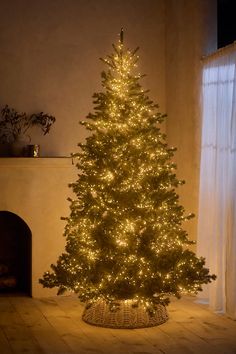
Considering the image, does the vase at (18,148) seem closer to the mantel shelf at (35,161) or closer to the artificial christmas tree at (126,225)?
the mantel shelf at (35,161)

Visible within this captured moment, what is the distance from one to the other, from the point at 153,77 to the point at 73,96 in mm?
956

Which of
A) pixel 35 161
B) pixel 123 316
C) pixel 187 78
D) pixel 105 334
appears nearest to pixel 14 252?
pixel 35 161

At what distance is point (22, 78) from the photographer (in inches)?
247

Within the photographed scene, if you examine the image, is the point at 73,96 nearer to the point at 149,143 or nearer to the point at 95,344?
the point at 149,143

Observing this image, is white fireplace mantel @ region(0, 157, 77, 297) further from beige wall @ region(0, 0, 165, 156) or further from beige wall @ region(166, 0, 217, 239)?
beige wall @ region(166, 0, 217, 239)

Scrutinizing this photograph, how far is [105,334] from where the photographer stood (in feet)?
15.7

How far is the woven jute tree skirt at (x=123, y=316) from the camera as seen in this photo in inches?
196

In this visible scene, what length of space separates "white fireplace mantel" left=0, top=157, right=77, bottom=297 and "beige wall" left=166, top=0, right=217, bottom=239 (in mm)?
1172

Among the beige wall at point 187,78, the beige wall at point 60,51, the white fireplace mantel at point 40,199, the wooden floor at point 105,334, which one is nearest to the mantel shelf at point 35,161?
the white fireplace mantel at point 40,199

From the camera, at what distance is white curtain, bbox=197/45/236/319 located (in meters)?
5.31

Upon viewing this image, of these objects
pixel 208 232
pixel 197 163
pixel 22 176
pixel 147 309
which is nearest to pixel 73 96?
pixel 22 176

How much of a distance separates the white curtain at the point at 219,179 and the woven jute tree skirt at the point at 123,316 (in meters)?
0.65

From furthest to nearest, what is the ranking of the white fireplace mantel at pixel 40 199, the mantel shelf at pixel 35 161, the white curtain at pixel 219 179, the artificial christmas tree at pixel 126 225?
the white fireplace mantel at pixel 40 199 < the mantel shelf at pixel 35 161 < the white curtain at pixel 219 179 < the artificial christmas tree at pixel 126 225

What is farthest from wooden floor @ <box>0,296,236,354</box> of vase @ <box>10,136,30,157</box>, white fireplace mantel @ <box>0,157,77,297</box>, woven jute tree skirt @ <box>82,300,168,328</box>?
vase @ <box>10,136,30,157</box>
